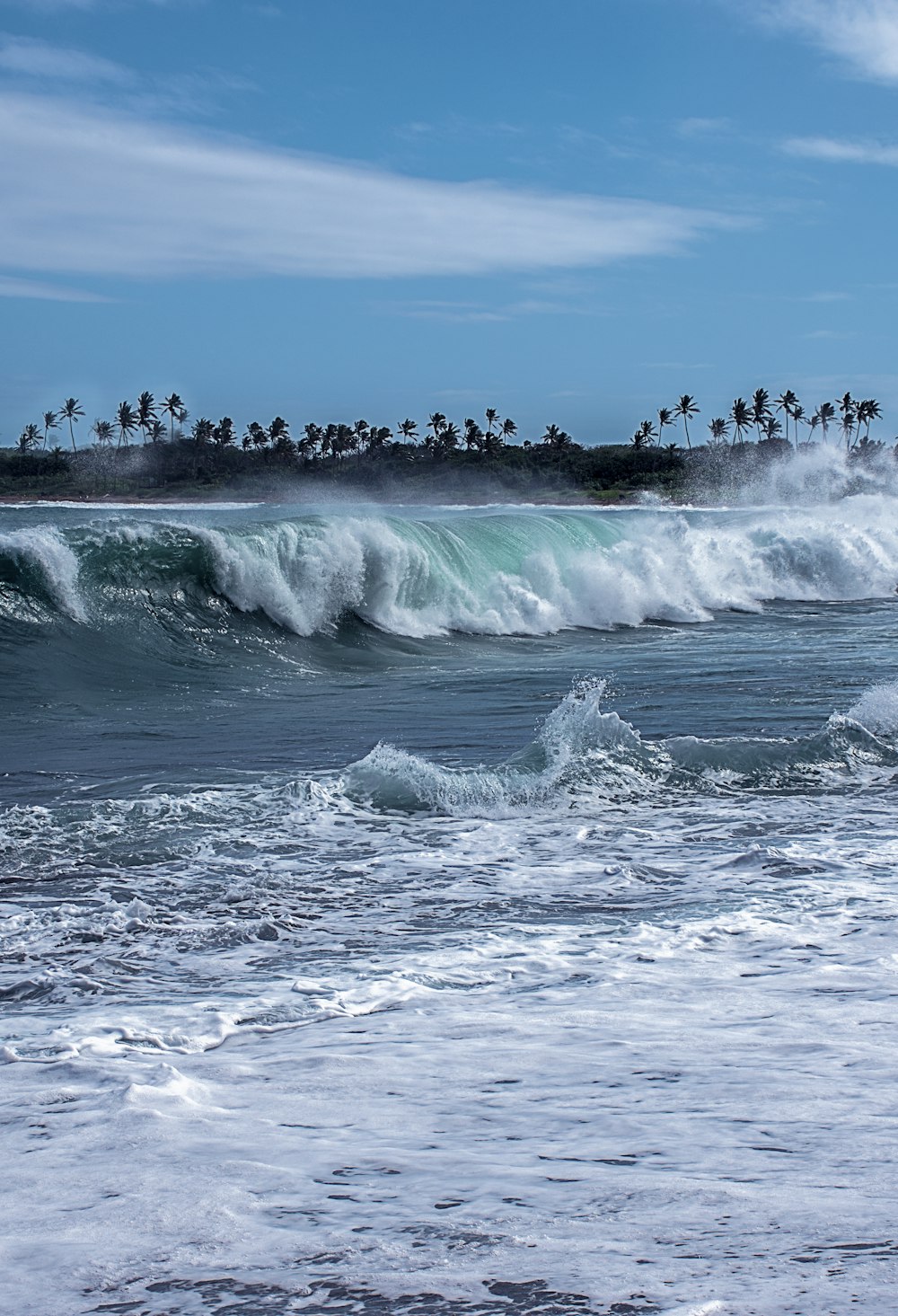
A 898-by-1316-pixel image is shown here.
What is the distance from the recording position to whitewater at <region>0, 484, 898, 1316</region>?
3.02 metres

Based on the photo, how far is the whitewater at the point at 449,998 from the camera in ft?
9.90

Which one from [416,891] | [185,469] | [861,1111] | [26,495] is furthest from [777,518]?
[185,469]

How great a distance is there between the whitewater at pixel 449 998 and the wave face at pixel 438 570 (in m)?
4.23

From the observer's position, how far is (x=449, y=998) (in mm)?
4895

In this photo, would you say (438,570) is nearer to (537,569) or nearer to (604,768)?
(537,569)

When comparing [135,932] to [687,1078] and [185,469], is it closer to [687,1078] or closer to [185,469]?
[687,1078]

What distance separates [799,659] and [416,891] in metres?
10.4

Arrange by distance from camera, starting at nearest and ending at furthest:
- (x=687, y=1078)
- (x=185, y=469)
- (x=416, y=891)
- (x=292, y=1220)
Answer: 1. (x=292, y=1220)
2. (x=687, y=1078)
3. (x=416, y=891)
4. (x=185, y=469)

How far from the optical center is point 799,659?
1563 centimetres

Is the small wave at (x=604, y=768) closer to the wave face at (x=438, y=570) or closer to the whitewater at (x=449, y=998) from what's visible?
the whitewater at (x=449, y=998)

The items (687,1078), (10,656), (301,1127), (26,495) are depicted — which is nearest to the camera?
(301,1127)

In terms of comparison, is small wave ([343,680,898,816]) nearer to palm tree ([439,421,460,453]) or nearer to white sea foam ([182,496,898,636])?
white sea foam ([182,496,898,636])

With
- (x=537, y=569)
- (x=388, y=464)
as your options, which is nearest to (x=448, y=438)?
(x=388, y=464)

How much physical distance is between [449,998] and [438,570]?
17331mm
